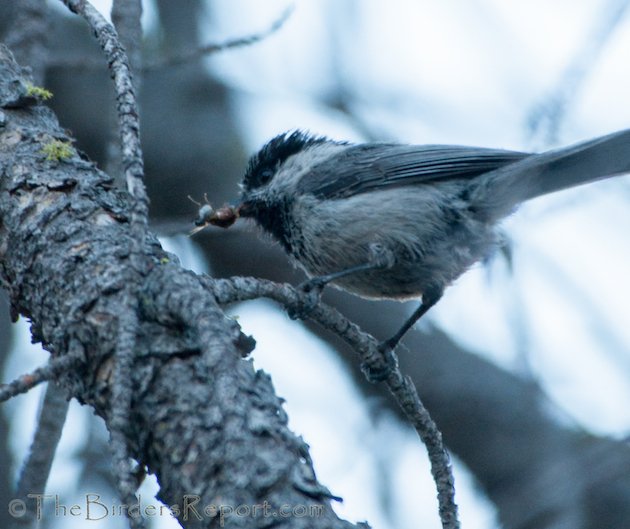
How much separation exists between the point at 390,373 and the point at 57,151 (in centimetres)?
109

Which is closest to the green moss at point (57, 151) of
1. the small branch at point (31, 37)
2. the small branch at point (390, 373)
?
the small branch at point (390, 373)

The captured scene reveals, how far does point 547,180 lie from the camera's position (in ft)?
10.9

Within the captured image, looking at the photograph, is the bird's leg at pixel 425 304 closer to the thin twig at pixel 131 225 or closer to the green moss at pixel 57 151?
the green moss at pixel 57 151

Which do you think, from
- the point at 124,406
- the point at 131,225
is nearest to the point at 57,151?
the point at 131,225

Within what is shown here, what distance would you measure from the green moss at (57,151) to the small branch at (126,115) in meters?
0.30

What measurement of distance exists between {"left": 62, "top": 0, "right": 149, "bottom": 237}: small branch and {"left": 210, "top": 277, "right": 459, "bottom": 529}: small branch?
0.27m

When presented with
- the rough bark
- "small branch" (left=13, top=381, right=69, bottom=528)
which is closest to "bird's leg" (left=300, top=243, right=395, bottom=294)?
"small branch" (left=13, top=381, right=69, bottom=528)

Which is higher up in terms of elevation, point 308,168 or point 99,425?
point 308,168

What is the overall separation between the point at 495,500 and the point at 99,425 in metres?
2.01

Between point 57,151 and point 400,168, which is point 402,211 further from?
point 57,151

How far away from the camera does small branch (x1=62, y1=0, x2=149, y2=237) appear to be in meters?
1.68

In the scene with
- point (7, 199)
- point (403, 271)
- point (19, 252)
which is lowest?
point (19, 252)

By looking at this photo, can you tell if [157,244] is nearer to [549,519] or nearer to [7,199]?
[7,199]

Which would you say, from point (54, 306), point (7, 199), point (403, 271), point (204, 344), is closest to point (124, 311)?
point (204, 344)
